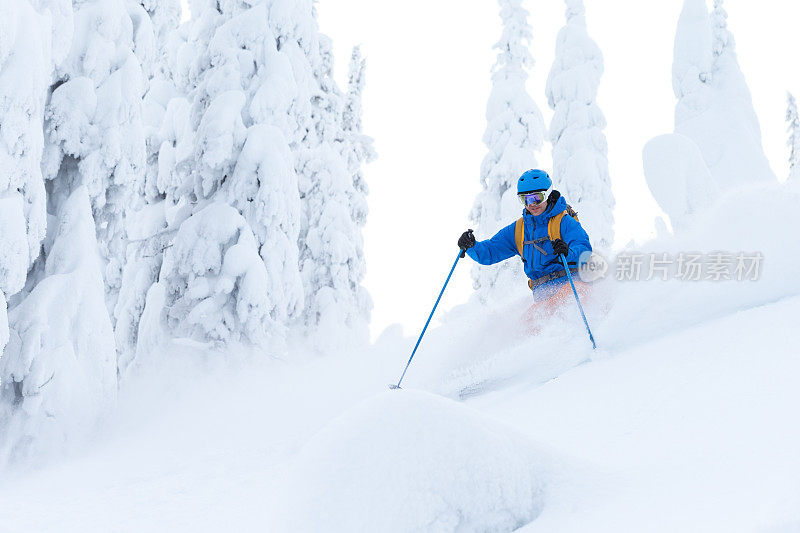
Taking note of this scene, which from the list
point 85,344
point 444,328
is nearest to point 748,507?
point 444,328

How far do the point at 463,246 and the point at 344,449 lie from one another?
439 centimetres

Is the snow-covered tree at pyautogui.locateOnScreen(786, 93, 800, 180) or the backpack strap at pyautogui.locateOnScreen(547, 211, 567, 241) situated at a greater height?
the backpack strap at pyautogui.locateOnScreen(547, 211, 567, 241)

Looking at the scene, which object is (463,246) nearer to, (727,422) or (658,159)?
(727,422)

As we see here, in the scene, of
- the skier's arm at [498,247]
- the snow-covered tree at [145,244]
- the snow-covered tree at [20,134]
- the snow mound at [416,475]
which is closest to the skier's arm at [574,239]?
the skier's arm at [498,247]

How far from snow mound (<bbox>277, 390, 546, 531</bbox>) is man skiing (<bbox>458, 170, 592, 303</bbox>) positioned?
421 centimetres

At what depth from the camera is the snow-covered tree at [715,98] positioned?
19.9 m

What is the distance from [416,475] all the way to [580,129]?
20.8 meters

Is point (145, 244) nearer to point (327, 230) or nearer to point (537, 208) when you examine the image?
point (327, 230)

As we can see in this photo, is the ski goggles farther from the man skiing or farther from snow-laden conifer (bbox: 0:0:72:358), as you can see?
snow-laden conifer (bbox: 0:0:72:358)

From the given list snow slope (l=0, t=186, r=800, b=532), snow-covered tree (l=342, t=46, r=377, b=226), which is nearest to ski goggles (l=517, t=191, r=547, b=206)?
snow slope (l=0, t=186, r=800, b=532)

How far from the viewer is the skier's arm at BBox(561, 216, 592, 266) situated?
7000mm

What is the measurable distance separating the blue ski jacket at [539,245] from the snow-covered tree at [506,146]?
42.3ft

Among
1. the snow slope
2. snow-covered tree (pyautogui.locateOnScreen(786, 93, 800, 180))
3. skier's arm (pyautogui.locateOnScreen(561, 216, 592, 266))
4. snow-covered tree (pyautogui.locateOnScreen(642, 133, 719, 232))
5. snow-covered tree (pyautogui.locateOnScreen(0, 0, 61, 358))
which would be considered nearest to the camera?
the snow slope

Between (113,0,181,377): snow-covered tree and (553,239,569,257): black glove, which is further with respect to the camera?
(113,0,181,377): snow-covered tree
